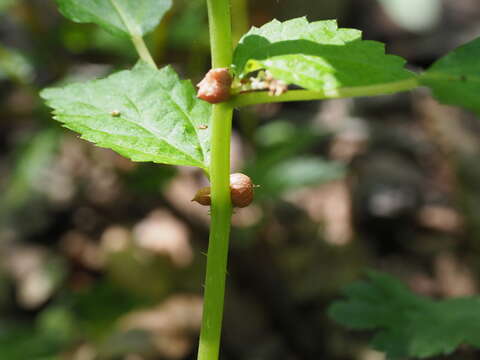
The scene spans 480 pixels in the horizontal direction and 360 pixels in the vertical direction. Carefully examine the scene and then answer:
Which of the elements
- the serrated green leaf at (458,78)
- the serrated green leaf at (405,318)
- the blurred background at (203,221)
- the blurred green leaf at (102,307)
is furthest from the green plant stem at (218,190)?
the blurred green leaf at (102,307)

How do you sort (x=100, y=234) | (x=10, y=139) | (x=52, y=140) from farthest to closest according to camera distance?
(x=10, y=139) < (x=100, y=234) < (x=52, y=140)

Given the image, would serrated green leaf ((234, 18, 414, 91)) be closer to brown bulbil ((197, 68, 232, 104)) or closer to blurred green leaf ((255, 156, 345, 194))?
brown bulbil ((197, 68, 232, 104))

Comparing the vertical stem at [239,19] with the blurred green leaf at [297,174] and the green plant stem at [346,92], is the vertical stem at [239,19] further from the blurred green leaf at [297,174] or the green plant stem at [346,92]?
the green plant stem at [346,92]

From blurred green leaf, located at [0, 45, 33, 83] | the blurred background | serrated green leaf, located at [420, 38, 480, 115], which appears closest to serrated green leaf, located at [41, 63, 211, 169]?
serrated green leaf, located at [420, 38, 480, 115]

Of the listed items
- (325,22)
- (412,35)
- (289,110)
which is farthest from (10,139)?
(325,22)

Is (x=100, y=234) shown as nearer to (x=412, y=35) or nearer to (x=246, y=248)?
(x=246, y=248)

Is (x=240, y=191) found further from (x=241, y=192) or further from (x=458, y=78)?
(x=458, y=78)
